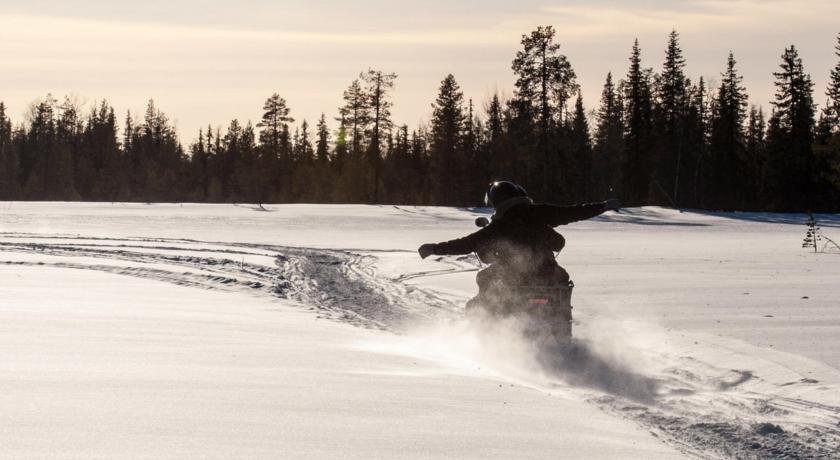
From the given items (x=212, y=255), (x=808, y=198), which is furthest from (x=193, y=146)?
(x=212, y=255)

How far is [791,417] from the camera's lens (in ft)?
18.9

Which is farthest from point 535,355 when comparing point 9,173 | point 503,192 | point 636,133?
point 9,173

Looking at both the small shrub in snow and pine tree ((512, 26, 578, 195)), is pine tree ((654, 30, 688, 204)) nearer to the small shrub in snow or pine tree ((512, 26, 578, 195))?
pine tree ((512, 26, 578, 195))

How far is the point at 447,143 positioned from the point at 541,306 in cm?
7528

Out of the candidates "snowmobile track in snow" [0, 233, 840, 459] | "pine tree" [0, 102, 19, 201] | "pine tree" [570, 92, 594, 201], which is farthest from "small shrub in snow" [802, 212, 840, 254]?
"pine tree" [0, 102, 19, 201]

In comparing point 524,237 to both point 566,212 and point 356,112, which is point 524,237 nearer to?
point 566,212

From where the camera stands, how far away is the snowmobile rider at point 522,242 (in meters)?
8.55

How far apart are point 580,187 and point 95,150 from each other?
63.1m

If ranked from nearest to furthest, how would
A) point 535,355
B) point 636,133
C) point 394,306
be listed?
point 535,355 < point 394,306 < point 636,133

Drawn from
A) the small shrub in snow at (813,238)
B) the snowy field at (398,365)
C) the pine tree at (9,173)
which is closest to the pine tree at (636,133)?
the small shrub in snow at (813,238)

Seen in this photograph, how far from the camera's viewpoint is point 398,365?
668 centimetres

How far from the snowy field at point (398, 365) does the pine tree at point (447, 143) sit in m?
63.6

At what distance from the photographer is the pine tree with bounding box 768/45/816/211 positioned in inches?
2741

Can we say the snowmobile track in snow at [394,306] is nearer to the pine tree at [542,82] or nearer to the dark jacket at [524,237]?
the dark jacket at [524,237]
